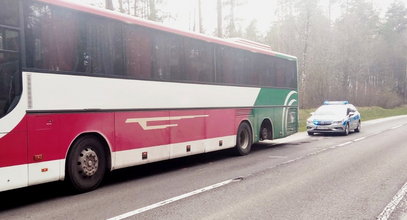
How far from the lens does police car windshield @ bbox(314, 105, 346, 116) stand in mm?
21031

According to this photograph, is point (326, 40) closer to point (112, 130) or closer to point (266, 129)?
point (266, 129)

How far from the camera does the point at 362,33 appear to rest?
48.8 m

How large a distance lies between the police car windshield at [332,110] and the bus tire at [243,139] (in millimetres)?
9566

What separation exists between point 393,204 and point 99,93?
5392 mm

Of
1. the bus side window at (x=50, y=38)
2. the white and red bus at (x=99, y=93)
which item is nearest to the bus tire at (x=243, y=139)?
the white and red bus at (x=99, y=93)

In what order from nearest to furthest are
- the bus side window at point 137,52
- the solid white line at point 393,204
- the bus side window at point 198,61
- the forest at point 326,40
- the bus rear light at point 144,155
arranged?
the solid white line at point 393,204 < the bus side window at point 137,52 < the bus rear light at point 144,155 < the bus side window at point 198,61 < the forest at point 326,40

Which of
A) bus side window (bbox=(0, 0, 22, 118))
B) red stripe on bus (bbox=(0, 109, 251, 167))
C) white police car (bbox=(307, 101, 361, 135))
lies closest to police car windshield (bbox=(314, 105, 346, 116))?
white police car (bbox=(307, 101, 361, 135))

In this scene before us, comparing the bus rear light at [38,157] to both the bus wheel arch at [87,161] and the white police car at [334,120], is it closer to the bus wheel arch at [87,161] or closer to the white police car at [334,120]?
the bus wheel arch at [87,161]

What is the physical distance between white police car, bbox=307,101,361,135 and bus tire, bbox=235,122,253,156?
8395 millimetres

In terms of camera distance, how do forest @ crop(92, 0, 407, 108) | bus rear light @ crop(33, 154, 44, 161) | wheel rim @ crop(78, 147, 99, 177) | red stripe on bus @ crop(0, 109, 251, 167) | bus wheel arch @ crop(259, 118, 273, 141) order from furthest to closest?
forest @ crop(92, 0, 407, 108) → bus wheel arch @ crop(259, 118, 273, 141) → wheel rim @ crop(78, 147, 99, 177) → bus rear light @ crop(33, 154, 44, 161) → red stripe on bus @ crop(0, 109, 251, 167)

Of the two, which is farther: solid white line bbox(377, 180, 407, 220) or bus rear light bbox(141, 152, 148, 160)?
bus rear light bbox(141, 152, 148, 160)

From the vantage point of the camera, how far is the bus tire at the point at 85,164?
7148mm

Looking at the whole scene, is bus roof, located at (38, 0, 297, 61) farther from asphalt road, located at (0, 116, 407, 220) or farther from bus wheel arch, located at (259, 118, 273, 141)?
asphalt road, located at (0, 116, 407, 220)

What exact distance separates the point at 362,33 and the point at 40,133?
48.5 meters
